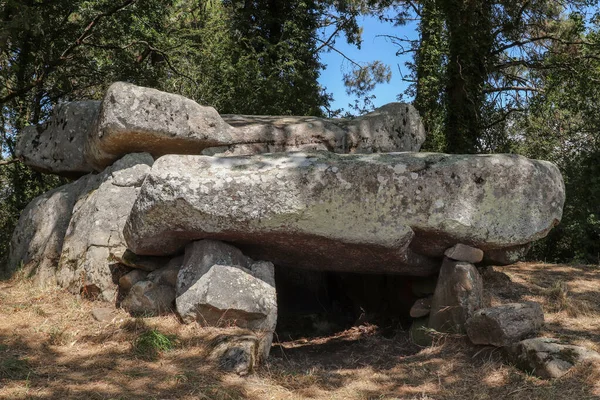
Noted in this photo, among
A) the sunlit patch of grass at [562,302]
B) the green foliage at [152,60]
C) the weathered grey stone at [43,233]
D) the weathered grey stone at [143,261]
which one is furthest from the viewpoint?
the green foliage at [152,60]

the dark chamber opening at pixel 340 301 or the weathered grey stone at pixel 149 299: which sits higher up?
the weathered grey stone at pixel 149 299

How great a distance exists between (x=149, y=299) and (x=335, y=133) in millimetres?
3371

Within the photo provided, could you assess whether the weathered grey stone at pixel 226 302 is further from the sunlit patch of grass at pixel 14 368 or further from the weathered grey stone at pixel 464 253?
the weathered grey stone at pixel 464 253

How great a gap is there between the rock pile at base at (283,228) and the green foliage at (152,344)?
0.40 metres

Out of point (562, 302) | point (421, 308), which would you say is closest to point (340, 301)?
point (421, 308)

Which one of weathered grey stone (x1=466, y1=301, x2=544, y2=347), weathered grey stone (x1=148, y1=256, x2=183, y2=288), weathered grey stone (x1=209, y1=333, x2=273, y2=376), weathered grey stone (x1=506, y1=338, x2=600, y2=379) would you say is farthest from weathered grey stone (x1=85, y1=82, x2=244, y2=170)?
weathered grey stone (x1=506, y1=338, x2=600, y2=379)

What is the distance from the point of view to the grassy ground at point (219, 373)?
184 inches

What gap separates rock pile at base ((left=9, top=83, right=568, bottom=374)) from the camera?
5.86 m

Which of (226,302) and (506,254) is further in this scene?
(506,254)

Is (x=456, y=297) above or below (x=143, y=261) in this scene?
below

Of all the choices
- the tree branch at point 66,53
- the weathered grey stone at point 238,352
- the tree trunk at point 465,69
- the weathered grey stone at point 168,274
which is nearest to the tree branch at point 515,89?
the tree trunk at point 465,69

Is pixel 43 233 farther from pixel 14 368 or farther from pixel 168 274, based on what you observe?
pixel 14 368

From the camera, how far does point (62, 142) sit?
8469 millimetres

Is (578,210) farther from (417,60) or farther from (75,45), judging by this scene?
(75,45)
